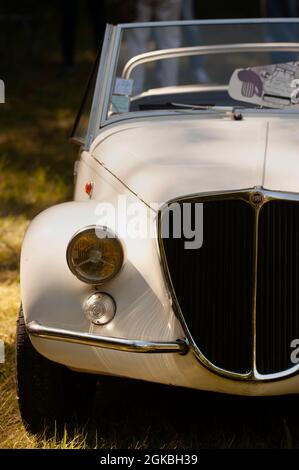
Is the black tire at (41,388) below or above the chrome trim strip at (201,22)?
below

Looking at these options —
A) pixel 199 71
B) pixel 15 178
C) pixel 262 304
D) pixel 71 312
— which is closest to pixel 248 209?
pixel 262 304

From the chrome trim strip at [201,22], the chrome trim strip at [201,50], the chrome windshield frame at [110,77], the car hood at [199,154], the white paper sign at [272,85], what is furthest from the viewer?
the chrome trim strip at [201,50]

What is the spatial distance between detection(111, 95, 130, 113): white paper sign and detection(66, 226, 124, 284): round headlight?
3.97 feet

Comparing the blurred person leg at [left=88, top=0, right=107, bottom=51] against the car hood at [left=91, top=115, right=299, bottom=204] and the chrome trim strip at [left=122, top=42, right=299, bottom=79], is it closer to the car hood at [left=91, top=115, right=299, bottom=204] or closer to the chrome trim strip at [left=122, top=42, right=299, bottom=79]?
the chrome trim strip at [left=122, top=42, right=299, bottom=79]

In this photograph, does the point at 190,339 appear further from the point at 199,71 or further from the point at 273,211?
the point at 199,71

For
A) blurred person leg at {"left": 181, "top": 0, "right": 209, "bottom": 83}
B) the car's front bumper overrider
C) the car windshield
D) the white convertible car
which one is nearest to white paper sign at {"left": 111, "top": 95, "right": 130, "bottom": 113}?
the car windshield

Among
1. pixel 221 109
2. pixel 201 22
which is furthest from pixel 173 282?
pixel 201 22

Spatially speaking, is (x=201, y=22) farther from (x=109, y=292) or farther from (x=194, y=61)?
(x=109, y=292)

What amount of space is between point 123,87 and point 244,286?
59.5 inches

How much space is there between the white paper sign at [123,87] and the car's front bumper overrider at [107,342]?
146 centimetres

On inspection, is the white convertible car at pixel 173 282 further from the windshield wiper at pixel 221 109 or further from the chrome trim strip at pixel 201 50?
the chrome trim strip at pixel 201 50

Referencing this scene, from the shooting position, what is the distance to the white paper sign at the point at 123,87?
157 inches

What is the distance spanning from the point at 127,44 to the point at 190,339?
1.90 meters

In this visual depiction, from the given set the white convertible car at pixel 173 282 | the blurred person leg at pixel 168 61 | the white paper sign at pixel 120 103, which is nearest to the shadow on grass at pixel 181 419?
the white convertible car at pixel 173 282
